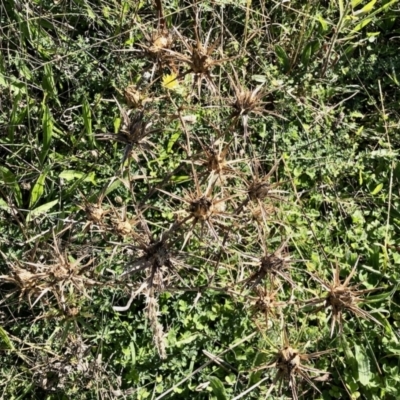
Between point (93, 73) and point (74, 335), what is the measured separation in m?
0.84

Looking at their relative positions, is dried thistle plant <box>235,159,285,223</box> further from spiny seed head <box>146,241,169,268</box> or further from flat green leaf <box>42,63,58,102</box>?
flat green leaf <box>42,63,58,102</box>

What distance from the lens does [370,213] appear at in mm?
2037

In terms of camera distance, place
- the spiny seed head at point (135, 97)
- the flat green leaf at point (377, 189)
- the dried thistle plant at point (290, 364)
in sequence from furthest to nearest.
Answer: the flat green leaf at point (377, 189) < the spiny seed head at point (135, 97) < the dried thistle plant at point (290, 364)

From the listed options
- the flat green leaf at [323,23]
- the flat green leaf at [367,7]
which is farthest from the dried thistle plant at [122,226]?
the flat green leaf at [367,7]

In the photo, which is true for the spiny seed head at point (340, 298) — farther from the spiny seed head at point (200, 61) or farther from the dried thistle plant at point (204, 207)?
the spiny seed head at point (200, 61)

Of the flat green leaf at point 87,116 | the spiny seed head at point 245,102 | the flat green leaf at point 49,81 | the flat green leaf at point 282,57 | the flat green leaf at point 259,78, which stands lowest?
the flat green leaf at point 87,116

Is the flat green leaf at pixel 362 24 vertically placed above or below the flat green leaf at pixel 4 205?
above

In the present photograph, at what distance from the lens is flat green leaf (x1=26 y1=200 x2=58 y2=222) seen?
71.9 inches

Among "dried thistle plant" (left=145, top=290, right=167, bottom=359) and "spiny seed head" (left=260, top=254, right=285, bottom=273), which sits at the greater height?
"spiny seed head" (left=260, top=254, right=285, bottom=273)

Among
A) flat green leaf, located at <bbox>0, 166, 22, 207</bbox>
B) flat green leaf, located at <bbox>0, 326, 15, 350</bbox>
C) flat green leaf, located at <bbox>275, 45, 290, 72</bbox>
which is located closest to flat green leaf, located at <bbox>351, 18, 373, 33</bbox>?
flat green leaf, located at <bbox>275, 45, 290, 72</bbox>

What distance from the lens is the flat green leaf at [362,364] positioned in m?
1.85

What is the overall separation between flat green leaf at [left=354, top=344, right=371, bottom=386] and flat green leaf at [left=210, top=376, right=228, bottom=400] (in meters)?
0.43

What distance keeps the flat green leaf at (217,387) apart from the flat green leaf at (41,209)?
72cm

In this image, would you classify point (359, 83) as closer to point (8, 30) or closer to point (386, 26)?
point (386, 26)
